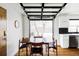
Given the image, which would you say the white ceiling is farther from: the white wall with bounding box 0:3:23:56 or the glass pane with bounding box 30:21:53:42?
the glass pane with bounding box 30:21:53:42

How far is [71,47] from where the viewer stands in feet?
27.0

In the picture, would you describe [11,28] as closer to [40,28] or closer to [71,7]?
[71,7]

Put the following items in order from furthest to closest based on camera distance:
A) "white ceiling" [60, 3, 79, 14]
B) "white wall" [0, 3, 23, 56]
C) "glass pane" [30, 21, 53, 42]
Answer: "glass pane" [30, 21, 53, 42] < "white ceiling" [60, 3, 79, 14] < "white wall" [0, 3, 23, 56]

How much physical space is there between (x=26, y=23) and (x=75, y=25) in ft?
11.7

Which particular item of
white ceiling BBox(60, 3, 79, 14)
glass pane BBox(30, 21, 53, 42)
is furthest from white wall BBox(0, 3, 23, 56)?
glass pane BBox(30, 21, 53, 42)

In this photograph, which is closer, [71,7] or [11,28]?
[11,28]

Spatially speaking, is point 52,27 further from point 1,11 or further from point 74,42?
point 1,11

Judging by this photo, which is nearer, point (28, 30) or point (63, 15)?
point (63, 15)

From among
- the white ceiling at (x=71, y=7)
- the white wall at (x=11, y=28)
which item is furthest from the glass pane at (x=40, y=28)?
the white wall at (x=11, y=28)

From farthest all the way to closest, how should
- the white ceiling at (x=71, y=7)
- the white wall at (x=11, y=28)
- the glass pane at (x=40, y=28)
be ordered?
the glass pane at (x=40, y=28)
the white ceiling at (x=71, y=7)
the white wall at (x=11, y=28)

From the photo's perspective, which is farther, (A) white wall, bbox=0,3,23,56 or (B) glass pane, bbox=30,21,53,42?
(B) glass pane, bbox=30,21,53,42

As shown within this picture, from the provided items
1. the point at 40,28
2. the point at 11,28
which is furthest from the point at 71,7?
the point at 40,28

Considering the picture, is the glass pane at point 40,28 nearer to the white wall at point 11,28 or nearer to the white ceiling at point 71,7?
the white ceiling at point 71,7

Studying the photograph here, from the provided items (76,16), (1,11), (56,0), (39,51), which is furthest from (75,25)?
(56,0)
